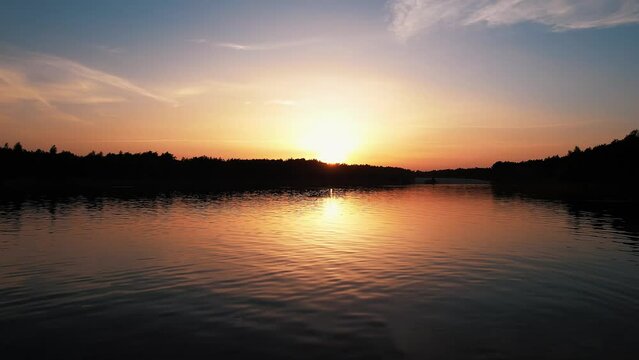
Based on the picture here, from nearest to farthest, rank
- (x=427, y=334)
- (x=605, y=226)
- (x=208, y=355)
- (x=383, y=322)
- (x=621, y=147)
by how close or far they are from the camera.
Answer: (x=208, y=355) < (x=427, y=334) < (x=383, y=322) < (x=605, y=226) < (x=621, y=147)

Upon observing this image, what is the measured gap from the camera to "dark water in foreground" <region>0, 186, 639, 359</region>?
14.4 m

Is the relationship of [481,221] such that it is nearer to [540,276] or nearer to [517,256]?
[517,256]

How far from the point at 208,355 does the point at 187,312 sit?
16.5ft

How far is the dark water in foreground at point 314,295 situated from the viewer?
14422 mm

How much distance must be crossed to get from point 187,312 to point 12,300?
8.47 metres

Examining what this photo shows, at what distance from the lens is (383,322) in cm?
1681

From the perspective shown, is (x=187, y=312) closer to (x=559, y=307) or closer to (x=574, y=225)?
(x=559, y=307)

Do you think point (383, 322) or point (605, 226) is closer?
point (383, 322)

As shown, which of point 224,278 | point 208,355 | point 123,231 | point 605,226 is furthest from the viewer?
point 605,226

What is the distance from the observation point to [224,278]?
24.6 meters

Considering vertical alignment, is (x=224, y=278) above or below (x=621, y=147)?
below

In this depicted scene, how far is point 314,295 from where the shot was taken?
68.6 ft

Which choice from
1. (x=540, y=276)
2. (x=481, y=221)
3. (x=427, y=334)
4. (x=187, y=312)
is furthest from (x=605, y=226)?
(x=187, y=312)

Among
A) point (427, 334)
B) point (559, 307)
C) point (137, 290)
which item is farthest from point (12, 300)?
point (559, 307)
